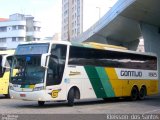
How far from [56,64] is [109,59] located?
444 centimetres

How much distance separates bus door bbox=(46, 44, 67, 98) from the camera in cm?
1800

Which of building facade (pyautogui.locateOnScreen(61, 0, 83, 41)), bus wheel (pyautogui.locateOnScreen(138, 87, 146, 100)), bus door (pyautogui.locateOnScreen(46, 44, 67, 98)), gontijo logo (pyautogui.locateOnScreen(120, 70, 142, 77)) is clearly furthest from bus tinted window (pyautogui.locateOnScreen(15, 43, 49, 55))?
building facade (pyautogui.locateOnScreen(61, 0, 83, 41))

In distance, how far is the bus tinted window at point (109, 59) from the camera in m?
19.5

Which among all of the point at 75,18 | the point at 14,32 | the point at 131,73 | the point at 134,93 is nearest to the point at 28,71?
the point at 131,73

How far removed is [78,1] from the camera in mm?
132875

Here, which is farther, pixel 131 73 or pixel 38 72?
pixel 131 73

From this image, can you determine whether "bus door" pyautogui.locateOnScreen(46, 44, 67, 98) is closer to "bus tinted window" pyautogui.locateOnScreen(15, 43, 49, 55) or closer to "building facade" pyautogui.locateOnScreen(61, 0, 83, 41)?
"bus tinted window" pyautogui.locateOnScreen(15, 43, 49, 55)

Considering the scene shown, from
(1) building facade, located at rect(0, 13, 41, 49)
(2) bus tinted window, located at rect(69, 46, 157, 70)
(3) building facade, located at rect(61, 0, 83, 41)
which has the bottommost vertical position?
(2) bus tinted window, located at rect(69, 46, 157, 70)

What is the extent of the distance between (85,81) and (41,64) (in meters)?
3.67

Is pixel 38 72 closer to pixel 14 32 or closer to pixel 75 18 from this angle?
pixel 14 32

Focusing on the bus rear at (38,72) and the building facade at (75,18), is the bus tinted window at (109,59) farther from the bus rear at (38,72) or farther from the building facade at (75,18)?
the building facade at (75,18)

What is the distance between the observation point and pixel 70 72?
19031mm

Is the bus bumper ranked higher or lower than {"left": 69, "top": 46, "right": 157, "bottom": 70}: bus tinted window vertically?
lower

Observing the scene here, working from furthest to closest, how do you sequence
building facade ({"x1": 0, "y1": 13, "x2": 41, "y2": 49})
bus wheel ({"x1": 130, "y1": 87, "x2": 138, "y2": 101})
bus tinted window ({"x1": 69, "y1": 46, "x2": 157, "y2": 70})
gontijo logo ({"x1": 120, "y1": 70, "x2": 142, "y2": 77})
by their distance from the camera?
building facade ({"x1": 0, "y1": 13, "x2": 41, "y2": 49}), bus wheel ({"x1": 130, "y1": 87, "x2": 138, "y2": 101}), gontijo logo ({"x1": 120, "y1": 70, "x2": 142, "y2": 77}), bus tinted window ({"x1": 69, "y1": 46, "x2": 157, "y2": 70})
